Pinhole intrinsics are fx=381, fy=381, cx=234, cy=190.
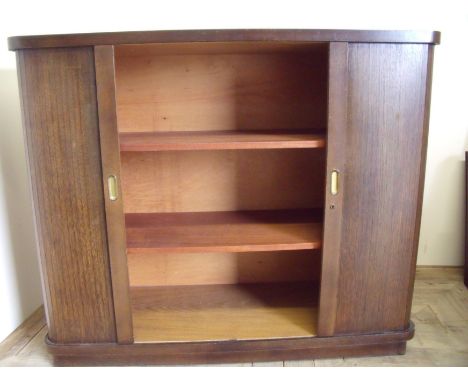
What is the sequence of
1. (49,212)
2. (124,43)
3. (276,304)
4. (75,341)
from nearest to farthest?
(124,43)
(49,212)
(75,341)
(276,304)

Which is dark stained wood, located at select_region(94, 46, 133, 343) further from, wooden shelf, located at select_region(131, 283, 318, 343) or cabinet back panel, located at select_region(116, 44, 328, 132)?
cabinet back panel, located at select_region(116, 44, 328, 132)

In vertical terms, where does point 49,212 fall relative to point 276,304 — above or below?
above

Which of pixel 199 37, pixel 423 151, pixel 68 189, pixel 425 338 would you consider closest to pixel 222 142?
pixel 199 37

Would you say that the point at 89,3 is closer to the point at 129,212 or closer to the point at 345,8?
the point at 129,212

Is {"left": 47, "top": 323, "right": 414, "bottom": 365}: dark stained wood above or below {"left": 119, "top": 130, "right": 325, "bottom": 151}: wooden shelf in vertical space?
below

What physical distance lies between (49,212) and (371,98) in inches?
39.1

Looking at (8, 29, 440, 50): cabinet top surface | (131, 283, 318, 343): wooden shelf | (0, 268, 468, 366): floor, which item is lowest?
(0, 268, 468, 366): floor

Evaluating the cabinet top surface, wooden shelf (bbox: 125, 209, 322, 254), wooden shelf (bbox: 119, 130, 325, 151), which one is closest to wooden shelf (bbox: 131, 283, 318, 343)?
wooden shelf (bbox: 125, 209, 322, 254)

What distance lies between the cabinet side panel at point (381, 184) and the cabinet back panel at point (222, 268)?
14.2 inches

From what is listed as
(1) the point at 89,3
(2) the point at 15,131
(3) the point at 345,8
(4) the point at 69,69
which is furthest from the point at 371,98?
(2) the point at 15,131

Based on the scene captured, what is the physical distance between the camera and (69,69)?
3.41 ft

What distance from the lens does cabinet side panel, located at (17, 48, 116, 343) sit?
105 cm

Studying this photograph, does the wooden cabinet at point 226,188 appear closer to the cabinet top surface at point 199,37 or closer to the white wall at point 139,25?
the cabinet top surface at point 199,37

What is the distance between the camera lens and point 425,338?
1384 mm
